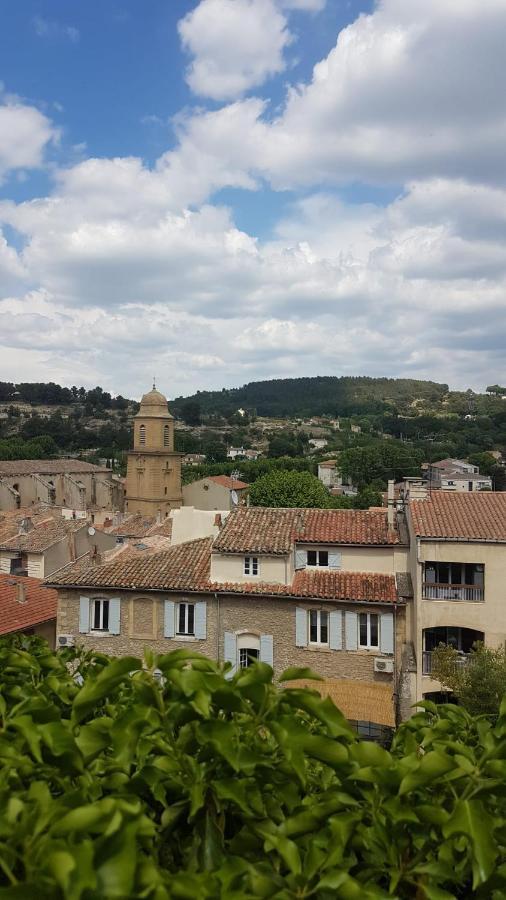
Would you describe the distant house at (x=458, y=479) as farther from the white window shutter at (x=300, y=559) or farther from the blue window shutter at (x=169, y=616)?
the blue window shutter at (x=169, y=616)

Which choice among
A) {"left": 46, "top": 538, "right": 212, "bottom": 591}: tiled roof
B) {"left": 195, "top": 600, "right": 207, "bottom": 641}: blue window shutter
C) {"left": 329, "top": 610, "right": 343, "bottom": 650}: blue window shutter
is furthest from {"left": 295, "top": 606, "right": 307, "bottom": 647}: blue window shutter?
{"left": 46, "top": 538, "right": 212, "bottom": 591}: tiled roof

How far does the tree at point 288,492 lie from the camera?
182 feet

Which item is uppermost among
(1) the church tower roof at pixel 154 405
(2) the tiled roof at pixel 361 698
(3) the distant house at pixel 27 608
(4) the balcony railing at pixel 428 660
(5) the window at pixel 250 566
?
(1) the church tower roof at pixel 154 405

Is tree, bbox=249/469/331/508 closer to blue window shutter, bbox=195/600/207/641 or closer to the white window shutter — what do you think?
the white window shutter

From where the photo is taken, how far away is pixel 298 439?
175 metres

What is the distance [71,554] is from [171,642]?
13.8 metres

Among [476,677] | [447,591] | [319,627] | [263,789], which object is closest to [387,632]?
[319,627]

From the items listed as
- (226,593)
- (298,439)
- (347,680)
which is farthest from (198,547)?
(298,439)

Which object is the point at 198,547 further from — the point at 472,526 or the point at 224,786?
the point at 224,786

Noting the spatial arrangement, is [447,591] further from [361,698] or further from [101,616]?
[101,616]

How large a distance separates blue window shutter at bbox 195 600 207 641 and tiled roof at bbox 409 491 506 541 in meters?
6.84

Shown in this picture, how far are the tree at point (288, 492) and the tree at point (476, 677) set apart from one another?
1436 inches

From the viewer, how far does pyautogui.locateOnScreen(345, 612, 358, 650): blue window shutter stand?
1894cm

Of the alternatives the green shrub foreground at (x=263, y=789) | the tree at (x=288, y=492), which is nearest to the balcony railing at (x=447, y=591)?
the green shrub foreground at (x=263, y=789)
